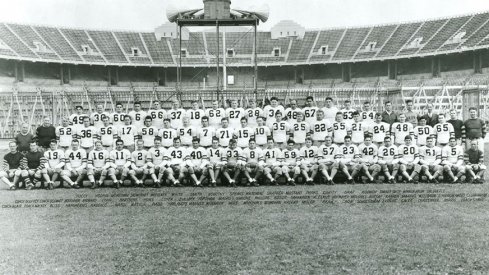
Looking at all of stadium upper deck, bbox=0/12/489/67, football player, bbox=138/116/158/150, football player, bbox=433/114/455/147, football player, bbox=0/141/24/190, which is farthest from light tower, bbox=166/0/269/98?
stadium upper deck, bbox=0/12/489/67

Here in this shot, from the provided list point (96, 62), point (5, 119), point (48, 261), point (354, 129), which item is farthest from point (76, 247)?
point (96, 62)

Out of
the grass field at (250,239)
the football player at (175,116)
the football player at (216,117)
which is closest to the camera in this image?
the grass field at (250,239)

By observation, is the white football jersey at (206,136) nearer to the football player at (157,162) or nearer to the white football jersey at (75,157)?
the football player at (157,162)

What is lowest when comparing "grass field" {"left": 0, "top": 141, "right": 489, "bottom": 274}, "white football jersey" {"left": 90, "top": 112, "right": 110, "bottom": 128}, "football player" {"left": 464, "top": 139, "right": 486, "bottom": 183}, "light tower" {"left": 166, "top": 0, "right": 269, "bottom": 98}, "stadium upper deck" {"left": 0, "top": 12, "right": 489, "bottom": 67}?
"grass field" {"left": 0, "top": 141, "right": 489, "bottom": 274}

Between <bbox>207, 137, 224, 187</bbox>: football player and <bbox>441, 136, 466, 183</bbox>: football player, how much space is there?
5.17 meters

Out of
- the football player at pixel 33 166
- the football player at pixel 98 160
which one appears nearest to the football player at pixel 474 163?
the football player at pixel 98 160

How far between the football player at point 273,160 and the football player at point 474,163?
4.24 meters

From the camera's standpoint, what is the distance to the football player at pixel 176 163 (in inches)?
418

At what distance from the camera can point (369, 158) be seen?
36.3 feet

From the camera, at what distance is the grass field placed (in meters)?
4.96

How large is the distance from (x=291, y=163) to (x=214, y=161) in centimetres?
180

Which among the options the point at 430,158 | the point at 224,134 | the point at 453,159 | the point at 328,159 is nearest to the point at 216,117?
the point at 224,134

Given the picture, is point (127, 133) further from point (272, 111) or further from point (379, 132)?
point (379, 132)

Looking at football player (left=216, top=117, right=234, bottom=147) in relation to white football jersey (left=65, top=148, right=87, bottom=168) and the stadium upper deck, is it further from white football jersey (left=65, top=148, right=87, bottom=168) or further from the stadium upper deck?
the stadium upper deck
